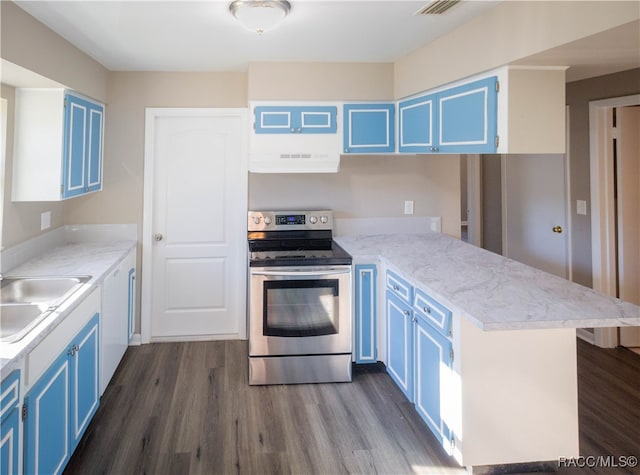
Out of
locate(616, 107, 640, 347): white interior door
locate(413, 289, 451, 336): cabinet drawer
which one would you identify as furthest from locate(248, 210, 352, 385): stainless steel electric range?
locate(616, 107, 640, 347): white interior door

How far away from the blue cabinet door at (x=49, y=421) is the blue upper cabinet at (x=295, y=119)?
85.4 inches

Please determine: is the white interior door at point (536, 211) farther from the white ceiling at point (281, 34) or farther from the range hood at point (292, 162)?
the range hood at point (292, 162)

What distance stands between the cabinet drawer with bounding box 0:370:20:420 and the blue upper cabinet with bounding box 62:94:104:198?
1599mm

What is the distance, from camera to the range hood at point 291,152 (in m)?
3.52

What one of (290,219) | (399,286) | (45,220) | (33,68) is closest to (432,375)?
(399,286)

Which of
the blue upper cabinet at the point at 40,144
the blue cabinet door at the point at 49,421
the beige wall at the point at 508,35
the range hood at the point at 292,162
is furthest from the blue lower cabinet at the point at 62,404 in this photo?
the beige wall at the point at 508,35

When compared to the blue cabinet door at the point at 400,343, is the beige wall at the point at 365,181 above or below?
above

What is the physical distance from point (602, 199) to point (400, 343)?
2.14 metres

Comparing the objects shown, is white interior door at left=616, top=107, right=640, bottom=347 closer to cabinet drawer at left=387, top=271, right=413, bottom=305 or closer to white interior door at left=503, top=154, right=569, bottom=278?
white interior door at left=503, top=154, right=569, bottom=278

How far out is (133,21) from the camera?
2584 millimetres

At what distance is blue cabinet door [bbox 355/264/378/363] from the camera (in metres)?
3.29

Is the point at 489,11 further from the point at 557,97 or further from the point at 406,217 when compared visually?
the point at 406,217

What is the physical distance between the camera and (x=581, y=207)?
3.85m

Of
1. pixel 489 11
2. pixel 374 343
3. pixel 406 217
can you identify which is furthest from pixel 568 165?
pixel 374 343
